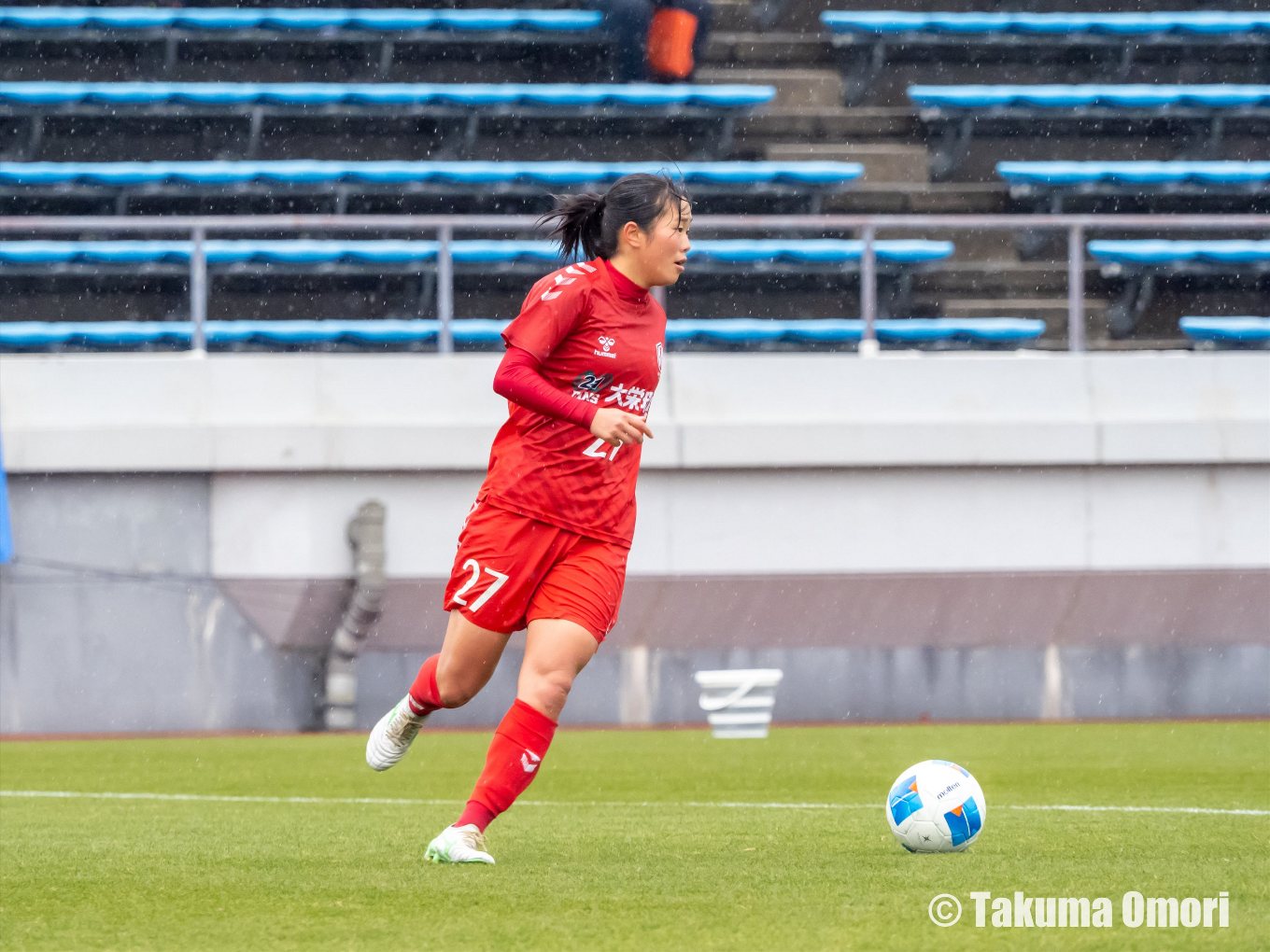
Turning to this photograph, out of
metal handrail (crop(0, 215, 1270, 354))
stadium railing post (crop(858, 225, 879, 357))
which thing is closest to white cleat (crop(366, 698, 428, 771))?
metal handrail (crop(0, 215, 1270, 354))

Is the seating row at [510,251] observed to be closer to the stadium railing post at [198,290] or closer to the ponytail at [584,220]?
the stadium railing post at [198,290]

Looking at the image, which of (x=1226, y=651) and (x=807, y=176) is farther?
(x=807, y=176)

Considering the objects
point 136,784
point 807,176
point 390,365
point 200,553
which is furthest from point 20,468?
point 807,176

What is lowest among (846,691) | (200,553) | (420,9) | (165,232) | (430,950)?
(846,691)

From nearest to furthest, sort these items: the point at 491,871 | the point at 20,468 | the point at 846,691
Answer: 1. the point at 491,871
2. the point at 20,468
3. the point at 846,691

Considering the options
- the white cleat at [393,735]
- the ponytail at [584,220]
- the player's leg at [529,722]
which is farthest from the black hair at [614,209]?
the white cleat at [393,735]

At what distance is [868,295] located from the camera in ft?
36.9

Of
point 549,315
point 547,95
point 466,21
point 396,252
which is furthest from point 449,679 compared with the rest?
point 466,21

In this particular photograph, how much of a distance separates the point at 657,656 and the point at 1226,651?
3698mm

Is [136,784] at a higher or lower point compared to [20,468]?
lower

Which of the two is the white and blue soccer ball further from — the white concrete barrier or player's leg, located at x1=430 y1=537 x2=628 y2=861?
the white concrete barrier

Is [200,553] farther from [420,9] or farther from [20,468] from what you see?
[420,9]

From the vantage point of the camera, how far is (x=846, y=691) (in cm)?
1141

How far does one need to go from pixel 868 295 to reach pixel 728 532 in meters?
1.74
